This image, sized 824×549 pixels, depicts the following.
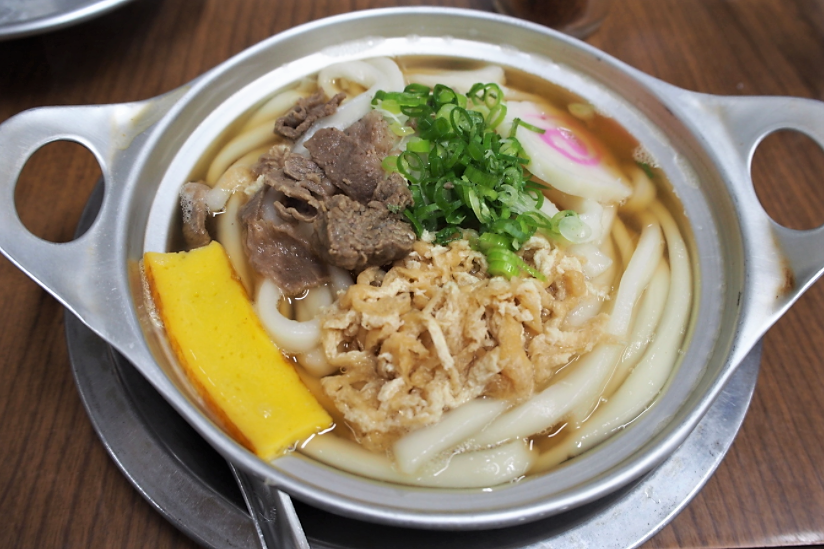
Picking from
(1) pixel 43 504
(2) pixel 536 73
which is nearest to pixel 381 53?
(2) pixel 536 73

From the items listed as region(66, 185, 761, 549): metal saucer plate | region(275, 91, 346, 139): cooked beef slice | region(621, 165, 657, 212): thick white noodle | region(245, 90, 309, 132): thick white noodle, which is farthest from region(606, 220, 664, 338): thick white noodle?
region(245, 90, 309, 132): thick white noodle

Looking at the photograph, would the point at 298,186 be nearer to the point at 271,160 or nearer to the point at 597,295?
the point at 271,160

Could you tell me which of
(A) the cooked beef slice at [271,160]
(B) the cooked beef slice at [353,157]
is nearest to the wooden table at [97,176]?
(A) the cooked beef slice at [271,160]

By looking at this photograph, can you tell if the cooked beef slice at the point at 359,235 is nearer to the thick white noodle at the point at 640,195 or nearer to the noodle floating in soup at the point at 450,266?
the noodle floating in soup at the point at 450,266

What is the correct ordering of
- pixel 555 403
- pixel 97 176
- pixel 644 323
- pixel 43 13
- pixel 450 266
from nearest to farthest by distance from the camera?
1. pixel 555 403
2. pixel 450 266
3. pixel 644 323
4. pixel 97 176
5. pixel 43 13

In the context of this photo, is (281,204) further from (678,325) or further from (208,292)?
(678,325)

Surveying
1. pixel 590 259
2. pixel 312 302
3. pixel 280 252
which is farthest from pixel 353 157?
pixel 590 259
